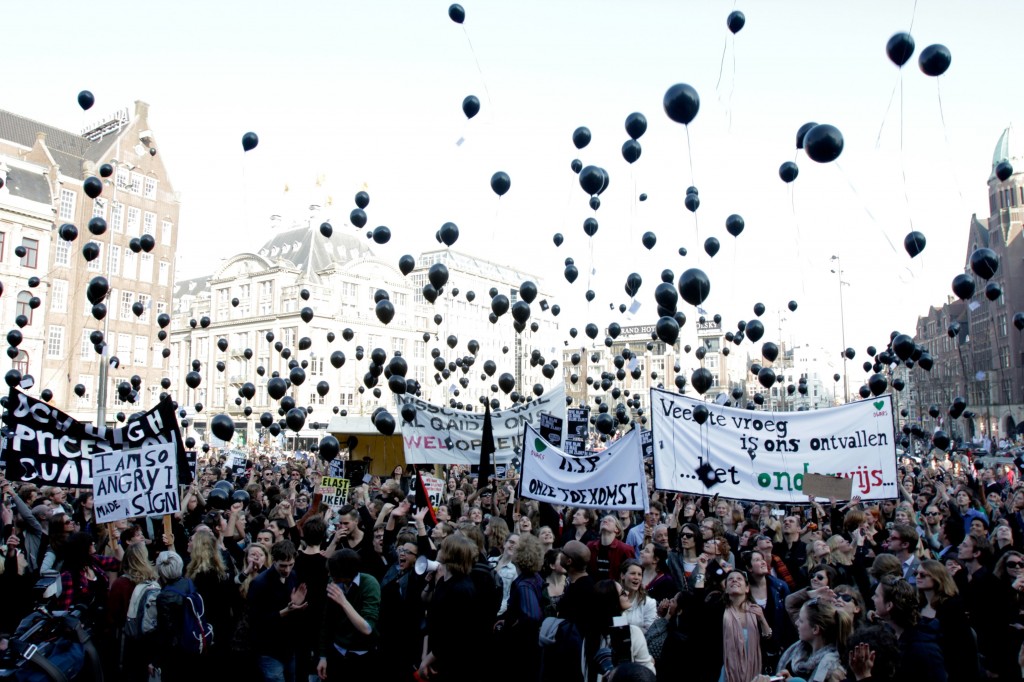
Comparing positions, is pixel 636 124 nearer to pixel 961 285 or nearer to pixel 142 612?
pixel 961 285

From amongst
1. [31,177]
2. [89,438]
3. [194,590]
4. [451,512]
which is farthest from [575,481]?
[31,177]

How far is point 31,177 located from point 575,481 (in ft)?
161

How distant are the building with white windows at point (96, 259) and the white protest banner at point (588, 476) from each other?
4107 centimetres

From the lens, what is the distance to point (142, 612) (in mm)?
6344

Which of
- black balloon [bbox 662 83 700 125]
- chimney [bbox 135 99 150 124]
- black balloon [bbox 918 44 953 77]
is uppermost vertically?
chimney [bbox 135 99 150 124]

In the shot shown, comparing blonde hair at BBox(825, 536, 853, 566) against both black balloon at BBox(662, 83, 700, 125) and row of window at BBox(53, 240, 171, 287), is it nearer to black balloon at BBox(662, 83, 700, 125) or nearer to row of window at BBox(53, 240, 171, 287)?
black balloon at BBox(662, 83, 700, 125)

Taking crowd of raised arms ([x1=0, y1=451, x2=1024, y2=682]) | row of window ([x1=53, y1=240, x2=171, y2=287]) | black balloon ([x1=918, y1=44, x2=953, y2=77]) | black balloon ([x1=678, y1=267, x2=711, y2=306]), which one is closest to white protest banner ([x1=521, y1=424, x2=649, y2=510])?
crowd of raised arms ([x1=0, y1=451, x2=1024, y2=682])

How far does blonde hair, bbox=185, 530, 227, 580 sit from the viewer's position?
6.57 m

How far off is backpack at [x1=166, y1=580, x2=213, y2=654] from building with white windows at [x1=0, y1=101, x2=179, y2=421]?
142 feet

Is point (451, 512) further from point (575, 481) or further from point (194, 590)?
point (194, 590)

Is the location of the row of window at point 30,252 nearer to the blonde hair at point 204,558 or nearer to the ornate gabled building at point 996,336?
the blonde hair at point 204,558

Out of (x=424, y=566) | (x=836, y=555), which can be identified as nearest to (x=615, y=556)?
(x=836, y=555)

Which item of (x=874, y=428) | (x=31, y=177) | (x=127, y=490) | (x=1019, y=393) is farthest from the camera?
(x=1019, y=393)

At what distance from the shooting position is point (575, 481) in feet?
32.6
